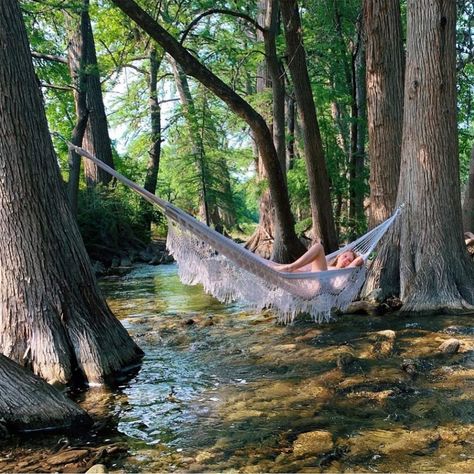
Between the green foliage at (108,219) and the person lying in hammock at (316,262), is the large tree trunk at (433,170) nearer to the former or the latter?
the person lying in hammock at (316,262)

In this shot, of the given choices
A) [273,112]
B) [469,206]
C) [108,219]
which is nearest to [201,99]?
[108,219]

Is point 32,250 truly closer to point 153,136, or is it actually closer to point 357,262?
point 357,262

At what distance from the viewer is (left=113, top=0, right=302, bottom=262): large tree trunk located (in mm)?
4980

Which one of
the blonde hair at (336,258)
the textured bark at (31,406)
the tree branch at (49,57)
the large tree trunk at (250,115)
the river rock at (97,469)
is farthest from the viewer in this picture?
the tree branch at (49,57)

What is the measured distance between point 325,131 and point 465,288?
5.21m

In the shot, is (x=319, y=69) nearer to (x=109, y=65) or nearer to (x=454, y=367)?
(x=109, y=65)

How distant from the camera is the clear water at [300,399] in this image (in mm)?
2324

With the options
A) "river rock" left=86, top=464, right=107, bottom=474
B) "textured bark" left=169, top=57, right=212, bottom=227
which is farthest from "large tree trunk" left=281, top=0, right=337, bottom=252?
"textured bark" left=169, top=57, right=212, bottom=227

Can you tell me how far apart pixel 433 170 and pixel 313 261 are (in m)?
1.30

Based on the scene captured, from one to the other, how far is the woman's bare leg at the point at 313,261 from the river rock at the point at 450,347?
3.56 ft

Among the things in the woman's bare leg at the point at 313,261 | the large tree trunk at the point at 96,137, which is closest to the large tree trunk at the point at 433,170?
the woman's bare leg at the point at 313,261

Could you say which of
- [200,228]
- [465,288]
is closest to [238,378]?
[200,228]

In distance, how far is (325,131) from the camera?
9.41m

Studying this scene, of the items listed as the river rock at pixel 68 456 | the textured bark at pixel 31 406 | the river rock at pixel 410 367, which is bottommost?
the river rock at pixel 68 456
